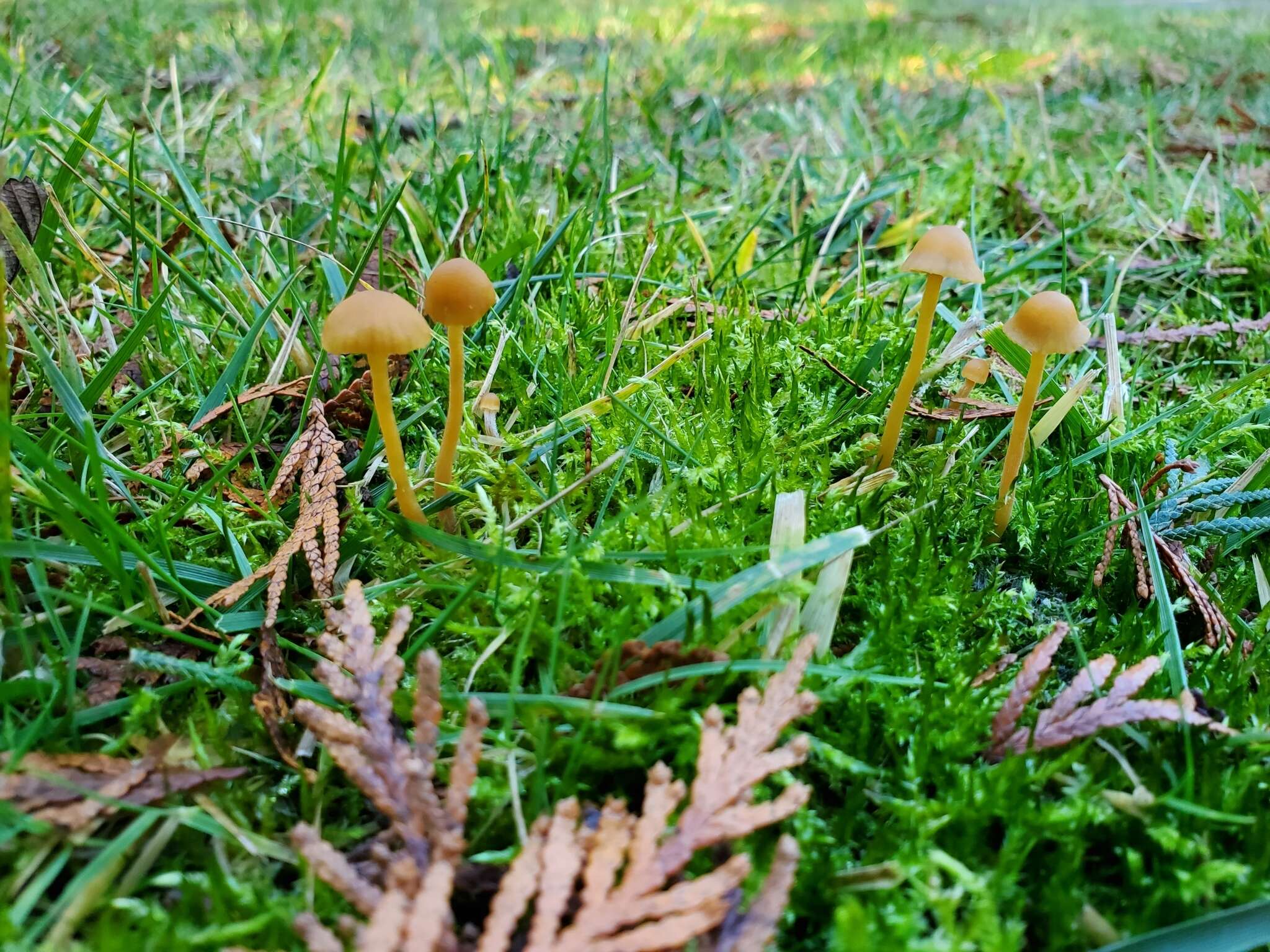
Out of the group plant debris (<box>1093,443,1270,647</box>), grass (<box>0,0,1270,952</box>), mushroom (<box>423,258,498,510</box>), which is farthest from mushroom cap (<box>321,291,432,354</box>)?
plant debris (<box>1093,443,1270,647</box>)

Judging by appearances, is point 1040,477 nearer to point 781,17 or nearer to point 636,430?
point 636,430

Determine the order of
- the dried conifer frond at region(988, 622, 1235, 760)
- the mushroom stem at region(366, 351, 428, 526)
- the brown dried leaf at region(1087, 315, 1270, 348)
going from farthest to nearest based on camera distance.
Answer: the brown dried leaf at region(1087, 315, 1270, 348), the mushroom stem at region(366, 351, 428, 526), the dried conifer frond at region(988, 622, 1235, 760)

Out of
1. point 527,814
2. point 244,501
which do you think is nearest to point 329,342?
point 244,501

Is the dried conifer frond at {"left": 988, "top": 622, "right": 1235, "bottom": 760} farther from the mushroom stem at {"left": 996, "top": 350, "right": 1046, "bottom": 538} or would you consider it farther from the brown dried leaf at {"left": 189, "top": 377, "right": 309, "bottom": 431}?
the brown dried leaf at {"left": 189, "top": 377, "right": 309, "bottom": 431}

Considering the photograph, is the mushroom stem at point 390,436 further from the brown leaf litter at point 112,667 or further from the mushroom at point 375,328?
the brown leaf litter at point 112,667

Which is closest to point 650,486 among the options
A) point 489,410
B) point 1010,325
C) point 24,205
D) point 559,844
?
point 489,410

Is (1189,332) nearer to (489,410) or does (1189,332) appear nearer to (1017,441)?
(1017,441)
